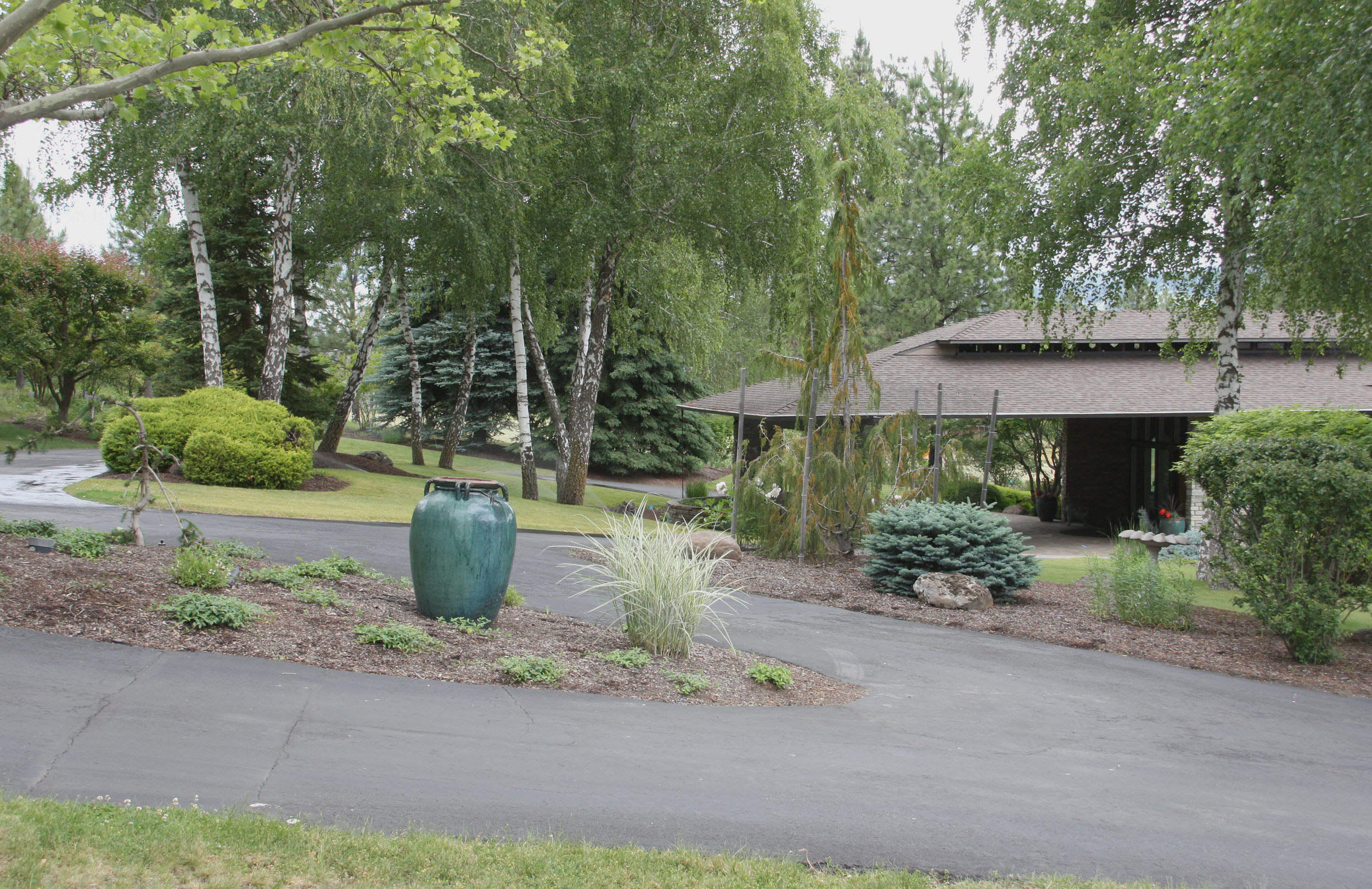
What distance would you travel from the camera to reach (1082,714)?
6477 millimetres

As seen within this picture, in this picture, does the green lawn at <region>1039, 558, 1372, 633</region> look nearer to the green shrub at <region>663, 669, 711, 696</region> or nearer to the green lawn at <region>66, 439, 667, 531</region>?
the green shrub at <region>663, 669, 711, 696</region>

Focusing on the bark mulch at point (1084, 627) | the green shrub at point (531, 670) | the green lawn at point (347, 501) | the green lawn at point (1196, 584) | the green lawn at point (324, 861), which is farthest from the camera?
the green lawn at point (347, 501)

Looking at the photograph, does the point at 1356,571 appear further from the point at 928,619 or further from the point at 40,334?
the point at 40,334

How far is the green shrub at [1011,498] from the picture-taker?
28312 millimetres

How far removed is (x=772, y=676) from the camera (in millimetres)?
6586

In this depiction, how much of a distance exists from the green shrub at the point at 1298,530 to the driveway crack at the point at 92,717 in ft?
28.9

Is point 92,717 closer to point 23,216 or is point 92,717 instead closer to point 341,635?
point 341,635

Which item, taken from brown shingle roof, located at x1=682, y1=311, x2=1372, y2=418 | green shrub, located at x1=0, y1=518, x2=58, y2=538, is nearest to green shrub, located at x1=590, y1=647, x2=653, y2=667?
green shrub, located at x1=0, y1=518, x2=58, y2=538

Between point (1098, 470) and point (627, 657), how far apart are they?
66.6ft

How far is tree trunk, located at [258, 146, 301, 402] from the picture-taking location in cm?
1825

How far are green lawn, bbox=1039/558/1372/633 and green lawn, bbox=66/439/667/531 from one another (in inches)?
292

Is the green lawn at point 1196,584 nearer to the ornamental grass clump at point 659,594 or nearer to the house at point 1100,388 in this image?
the house at point 1100,388

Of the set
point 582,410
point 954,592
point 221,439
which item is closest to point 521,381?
point 582,410

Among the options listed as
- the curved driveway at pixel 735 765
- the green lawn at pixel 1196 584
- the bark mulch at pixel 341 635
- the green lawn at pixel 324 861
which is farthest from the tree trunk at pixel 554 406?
the green lawn at pixel 324 861
